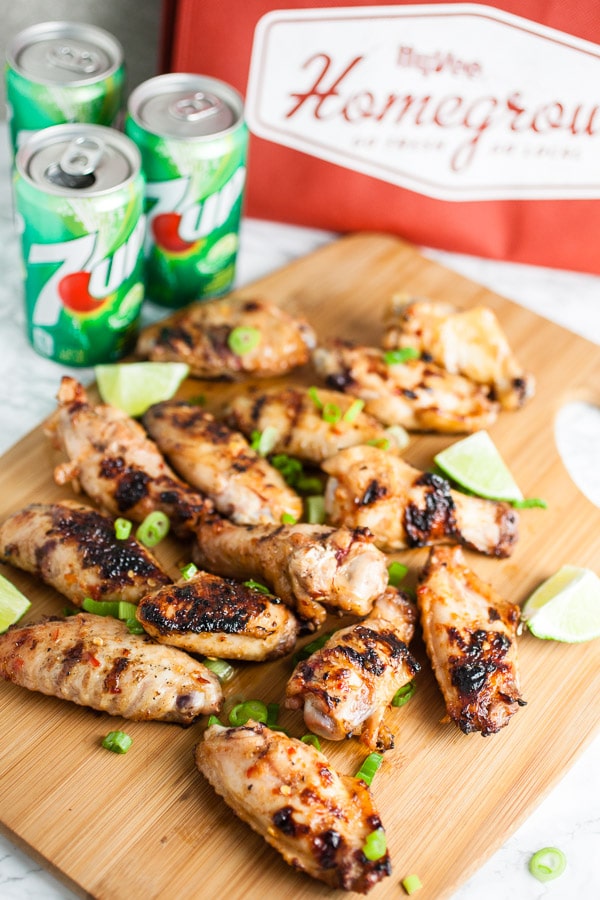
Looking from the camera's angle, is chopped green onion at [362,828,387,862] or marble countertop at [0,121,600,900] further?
marble countertop at [0,121,600,900]

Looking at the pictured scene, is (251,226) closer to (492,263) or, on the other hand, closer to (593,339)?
(492,263)

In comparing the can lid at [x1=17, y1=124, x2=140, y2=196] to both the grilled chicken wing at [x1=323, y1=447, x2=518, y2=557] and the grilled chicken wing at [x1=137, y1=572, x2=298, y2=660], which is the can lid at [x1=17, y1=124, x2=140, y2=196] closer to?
the grilled chicken wing at [x1=323, y1=447, x2=518, y2=557]

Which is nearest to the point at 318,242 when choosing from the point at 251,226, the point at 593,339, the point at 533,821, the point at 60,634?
the point at 251,226

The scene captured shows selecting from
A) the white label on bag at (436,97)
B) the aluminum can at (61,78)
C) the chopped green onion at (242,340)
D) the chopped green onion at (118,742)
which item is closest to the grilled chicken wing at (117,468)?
the chopped green onion at (242,340)

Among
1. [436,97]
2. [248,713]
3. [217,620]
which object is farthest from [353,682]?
[436,97]

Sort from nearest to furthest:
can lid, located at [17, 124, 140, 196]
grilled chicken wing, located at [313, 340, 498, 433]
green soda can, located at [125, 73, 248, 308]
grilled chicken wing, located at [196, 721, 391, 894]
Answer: grilled chicken wing, located at [196, 721, 391, 894] < can lid, located at [17, 124, 140, 196] < green soda can, located at [125, 73, 248, 308] < grilled chicken wing, located at [313, 340, 498, 433]

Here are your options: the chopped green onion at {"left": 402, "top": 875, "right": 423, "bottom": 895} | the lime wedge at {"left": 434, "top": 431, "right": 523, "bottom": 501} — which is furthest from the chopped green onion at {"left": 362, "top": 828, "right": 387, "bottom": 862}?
the lime wedge at {"left": 434, "top": 431, "right": 523, "bottom": 501}

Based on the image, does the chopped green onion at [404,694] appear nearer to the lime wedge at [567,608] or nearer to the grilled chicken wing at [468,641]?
the grilled chicken wing at [468,641]
